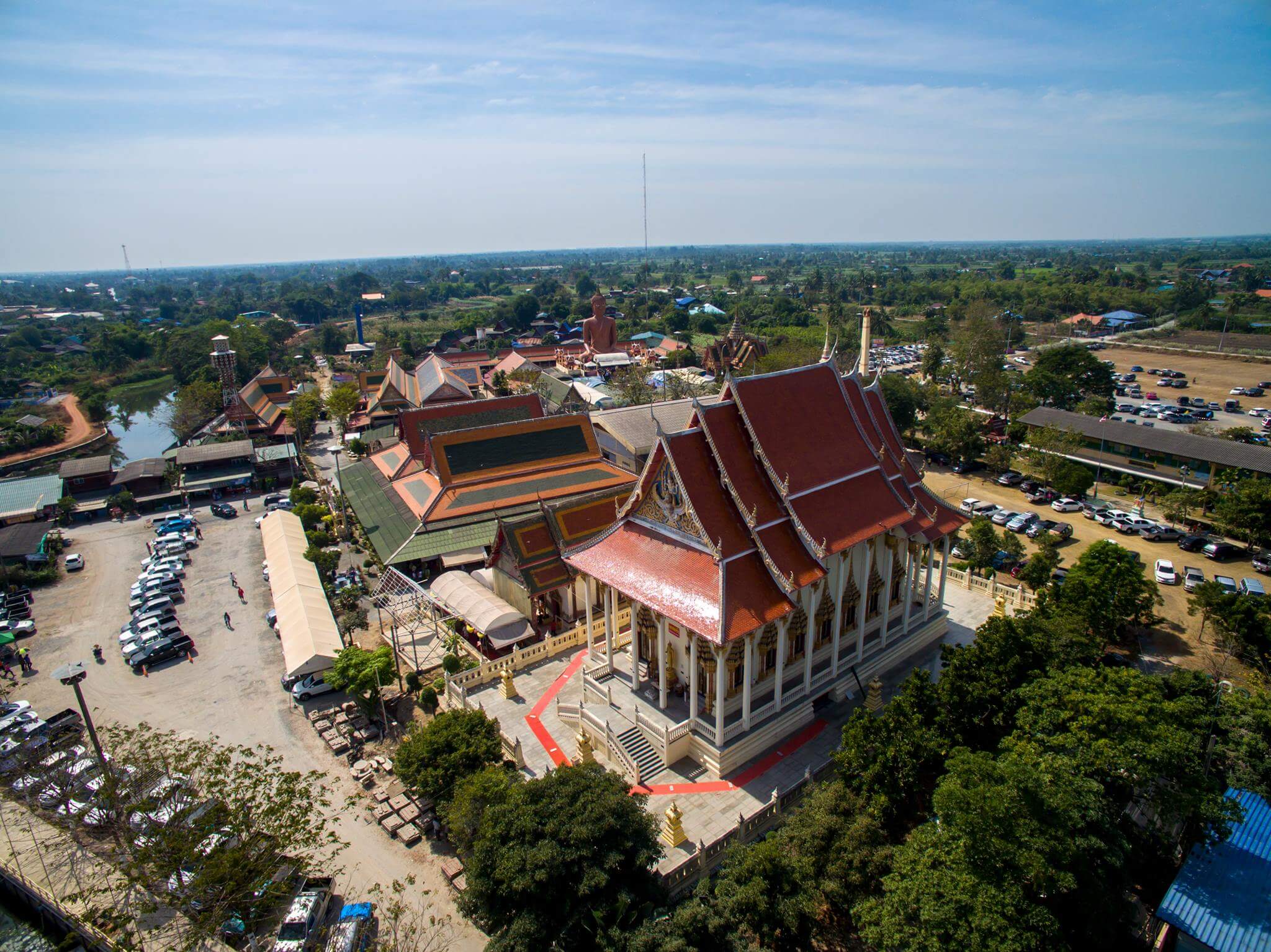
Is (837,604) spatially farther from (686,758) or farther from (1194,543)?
(1194,543)

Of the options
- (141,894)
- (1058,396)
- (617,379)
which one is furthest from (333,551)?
(1058,396)

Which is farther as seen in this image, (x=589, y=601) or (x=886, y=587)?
(x=886, y=587)

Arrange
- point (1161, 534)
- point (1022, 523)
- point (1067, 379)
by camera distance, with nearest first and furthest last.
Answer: point (1161, 534) → point (1022, 523) → point (1067, 379)

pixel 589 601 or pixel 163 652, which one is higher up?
pixel 589 601

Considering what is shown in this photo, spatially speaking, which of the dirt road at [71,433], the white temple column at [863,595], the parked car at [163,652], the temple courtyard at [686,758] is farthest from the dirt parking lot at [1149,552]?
the dirt road at [71,433]

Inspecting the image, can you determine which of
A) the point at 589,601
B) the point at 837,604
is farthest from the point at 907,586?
the point at 589,601

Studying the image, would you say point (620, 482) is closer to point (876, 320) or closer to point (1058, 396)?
point (1058, 396)

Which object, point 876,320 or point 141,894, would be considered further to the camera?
point 876,320
